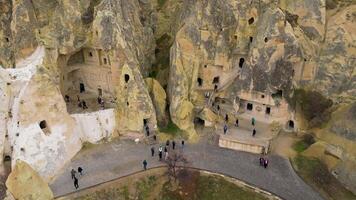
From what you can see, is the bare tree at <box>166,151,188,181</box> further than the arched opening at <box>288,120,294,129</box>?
No

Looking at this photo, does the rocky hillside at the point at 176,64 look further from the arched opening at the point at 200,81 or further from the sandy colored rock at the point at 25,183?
the sandy colored rock at the point at 25,183

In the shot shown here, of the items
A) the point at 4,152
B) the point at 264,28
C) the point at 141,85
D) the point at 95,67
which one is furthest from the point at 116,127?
the point at 264,28

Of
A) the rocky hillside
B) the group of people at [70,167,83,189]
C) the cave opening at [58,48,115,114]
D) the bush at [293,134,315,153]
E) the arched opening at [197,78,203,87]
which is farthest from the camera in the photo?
the arched opening at [197,78,203,87]

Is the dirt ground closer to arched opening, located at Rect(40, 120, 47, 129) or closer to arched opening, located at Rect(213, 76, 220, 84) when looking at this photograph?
arched opening, located at Rect(213, 76, 220, 84)

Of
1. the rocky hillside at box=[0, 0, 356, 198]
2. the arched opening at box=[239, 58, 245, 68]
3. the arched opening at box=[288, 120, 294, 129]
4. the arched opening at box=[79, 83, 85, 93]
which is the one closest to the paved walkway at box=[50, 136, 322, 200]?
the rocky hillside at box=[0, 0, 356, 198]

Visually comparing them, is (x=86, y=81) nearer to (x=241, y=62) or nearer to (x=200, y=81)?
(x=200, y=81)

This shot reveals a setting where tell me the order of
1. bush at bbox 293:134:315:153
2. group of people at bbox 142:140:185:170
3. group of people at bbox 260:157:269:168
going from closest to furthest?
group of people at bbox 260:157:269:168 < group of people at bbox 142:140:185:170 < bush at bbox 293:134:315:153

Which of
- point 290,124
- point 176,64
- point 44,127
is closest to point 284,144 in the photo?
point 290,124
